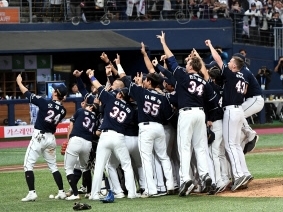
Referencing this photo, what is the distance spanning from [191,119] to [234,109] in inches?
37.0

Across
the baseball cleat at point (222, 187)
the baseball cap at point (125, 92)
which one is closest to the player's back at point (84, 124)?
the baseball cap at point (125, 92)

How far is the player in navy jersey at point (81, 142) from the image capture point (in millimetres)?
14102

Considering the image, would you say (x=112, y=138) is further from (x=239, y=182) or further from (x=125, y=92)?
(x=239, y=182)

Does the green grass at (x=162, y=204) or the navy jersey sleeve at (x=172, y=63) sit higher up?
the navy jersey sleeve at (x=172, y=63)

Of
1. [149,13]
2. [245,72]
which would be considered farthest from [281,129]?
[245,72]

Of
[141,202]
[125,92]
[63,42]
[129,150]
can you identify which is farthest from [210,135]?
[63,42]

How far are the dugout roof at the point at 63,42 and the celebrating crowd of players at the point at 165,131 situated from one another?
14098mm

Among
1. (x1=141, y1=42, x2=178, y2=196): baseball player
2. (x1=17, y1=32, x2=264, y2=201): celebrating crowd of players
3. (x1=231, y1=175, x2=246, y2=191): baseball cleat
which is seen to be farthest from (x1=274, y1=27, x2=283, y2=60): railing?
(x1=231, y1=175, x2=246, y2=191): baseball cleat

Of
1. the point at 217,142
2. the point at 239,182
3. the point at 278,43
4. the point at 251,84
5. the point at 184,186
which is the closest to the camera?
the point at 184,186

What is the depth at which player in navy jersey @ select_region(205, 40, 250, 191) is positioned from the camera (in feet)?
46.6

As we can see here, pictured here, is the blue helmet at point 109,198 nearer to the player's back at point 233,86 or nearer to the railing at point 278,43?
the player's back at point 233,86

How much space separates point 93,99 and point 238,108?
7.32 feet

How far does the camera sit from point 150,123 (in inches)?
549

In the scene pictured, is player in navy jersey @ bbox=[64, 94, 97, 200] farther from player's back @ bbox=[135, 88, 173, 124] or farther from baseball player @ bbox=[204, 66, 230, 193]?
baseball player @ bbox=[204, 66, 230, 193]
